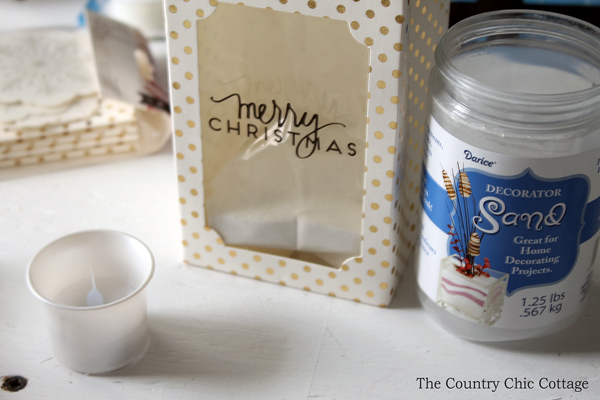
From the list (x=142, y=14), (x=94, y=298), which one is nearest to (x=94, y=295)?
(x=94, y=298)

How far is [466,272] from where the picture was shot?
1.44 ft

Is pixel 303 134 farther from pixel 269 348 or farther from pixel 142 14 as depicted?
pixel 142 14

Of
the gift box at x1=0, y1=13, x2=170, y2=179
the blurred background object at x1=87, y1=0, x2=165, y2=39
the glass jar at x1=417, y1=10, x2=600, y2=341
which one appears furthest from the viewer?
the blurred background object at x1=87, y1=0, x2=165, y2=39

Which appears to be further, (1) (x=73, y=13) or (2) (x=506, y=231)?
(1) (x=73, y=13)

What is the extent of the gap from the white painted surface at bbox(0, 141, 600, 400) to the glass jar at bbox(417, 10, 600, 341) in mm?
21

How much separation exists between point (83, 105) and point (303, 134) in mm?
291

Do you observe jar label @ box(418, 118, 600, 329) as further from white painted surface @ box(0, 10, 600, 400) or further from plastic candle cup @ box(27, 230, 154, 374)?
plastic candle cup @ box(27, 230, 154, 374)

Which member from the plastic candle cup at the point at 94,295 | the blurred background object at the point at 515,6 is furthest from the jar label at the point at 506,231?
the blurred background object at the point at 515,6

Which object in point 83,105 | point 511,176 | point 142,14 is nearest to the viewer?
point 511,176

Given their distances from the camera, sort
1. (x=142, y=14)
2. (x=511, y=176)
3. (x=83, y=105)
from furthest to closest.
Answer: (x=142, y=14) → (x=83, y=105) → (x=511, y=176)

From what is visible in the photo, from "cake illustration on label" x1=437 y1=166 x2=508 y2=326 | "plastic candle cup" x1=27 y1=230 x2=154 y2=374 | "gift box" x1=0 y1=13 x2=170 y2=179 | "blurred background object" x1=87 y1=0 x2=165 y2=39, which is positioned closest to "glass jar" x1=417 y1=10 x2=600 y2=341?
"cake illustration on label" x1=437 y1=166 x2=508 y2=326

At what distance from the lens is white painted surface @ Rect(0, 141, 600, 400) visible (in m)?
0.44

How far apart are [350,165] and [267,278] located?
125 mm

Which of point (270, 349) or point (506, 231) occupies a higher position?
point (506, 231)
